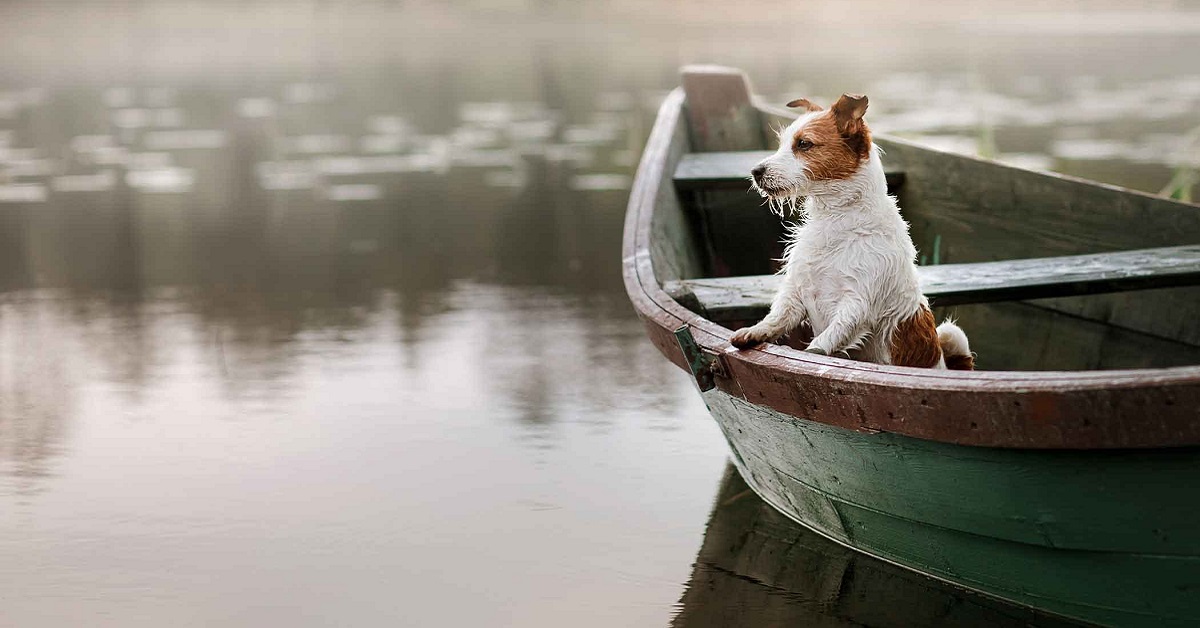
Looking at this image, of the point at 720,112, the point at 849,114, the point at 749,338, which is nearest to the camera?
the point at 849,114

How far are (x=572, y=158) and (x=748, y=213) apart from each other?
22.0ft

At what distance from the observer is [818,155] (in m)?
3.47

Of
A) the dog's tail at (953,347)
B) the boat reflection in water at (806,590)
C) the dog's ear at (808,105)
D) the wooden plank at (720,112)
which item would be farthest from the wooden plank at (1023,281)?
the wooden plank at (720,112)

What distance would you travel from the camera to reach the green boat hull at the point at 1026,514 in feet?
9.90

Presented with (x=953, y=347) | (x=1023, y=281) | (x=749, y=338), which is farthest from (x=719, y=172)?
(x=749, y=338)

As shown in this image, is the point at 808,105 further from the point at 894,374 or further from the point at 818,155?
the point at 894,374

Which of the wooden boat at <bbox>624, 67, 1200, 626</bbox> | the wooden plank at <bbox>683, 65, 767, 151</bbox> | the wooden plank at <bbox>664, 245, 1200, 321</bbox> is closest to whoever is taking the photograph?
the wooden boat at <bbox>624, 67, 1200, 626</bbox>

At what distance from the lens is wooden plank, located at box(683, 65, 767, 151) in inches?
263

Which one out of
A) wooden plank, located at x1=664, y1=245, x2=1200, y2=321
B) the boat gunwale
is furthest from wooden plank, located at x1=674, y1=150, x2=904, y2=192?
wooden plank, located at x1=664, y1=245, x2=1200, y2=321

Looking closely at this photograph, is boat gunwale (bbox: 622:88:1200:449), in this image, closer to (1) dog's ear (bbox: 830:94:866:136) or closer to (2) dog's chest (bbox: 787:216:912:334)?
(2) dog's chest (bbox: 787:216:912:334)

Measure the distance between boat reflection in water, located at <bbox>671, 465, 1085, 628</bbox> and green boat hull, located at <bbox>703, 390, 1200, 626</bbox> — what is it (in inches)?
5.5

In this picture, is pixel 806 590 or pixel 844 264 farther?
pixel 806 590

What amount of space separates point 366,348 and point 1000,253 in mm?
3154

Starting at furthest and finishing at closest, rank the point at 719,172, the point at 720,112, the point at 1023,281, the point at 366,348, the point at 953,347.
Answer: the point at 366,348, the point at 720,112, the point at 719,172, the point at 1023,281, the point at 953,347
